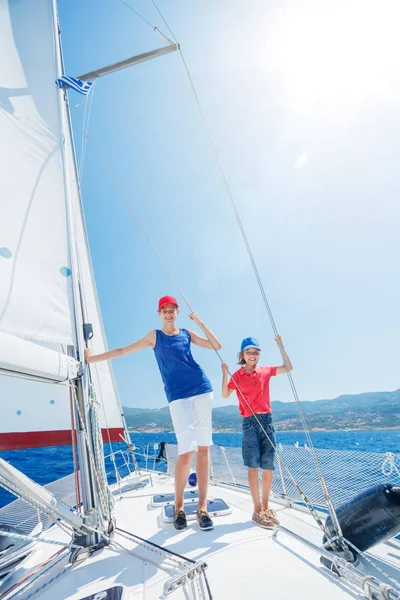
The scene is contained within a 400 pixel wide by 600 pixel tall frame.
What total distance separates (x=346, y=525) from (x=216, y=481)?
241 centimetres

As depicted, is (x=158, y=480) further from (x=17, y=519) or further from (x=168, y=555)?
(x=168, y=555)

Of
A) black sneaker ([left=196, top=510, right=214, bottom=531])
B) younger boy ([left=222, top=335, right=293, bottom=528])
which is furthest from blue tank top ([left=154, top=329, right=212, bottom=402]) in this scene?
black sneaker ([left=196, top=510, right=214, bottom=531])

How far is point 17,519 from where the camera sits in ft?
11.1

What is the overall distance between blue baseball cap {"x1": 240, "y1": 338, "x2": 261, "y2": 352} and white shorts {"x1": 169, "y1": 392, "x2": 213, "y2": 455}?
2.83 feet

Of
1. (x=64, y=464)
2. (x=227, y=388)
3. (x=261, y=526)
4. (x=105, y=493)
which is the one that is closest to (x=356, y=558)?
(x=261, y=526)

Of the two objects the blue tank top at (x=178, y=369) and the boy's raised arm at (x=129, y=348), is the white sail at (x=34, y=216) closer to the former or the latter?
the boy's raised arm at (x=129, y=348)

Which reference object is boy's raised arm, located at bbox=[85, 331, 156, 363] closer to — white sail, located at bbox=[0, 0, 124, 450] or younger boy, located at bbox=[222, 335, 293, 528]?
white sail, located at bbox=[0, 0, 124, 450]

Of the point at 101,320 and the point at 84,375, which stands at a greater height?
the point at 101,320

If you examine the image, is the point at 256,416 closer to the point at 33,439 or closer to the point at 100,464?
the point at 100,464

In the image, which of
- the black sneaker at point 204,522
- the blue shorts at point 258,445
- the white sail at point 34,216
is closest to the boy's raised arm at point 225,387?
the blue shorts at point 258,445

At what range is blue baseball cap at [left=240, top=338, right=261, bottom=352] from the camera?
3.09 metres

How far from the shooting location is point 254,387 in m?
3.00

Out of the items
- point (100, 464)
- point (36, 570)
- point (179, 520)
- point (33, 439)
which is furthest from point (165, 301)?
point (33, 439)

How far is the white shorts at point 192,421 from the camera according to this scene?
2.31 meters
